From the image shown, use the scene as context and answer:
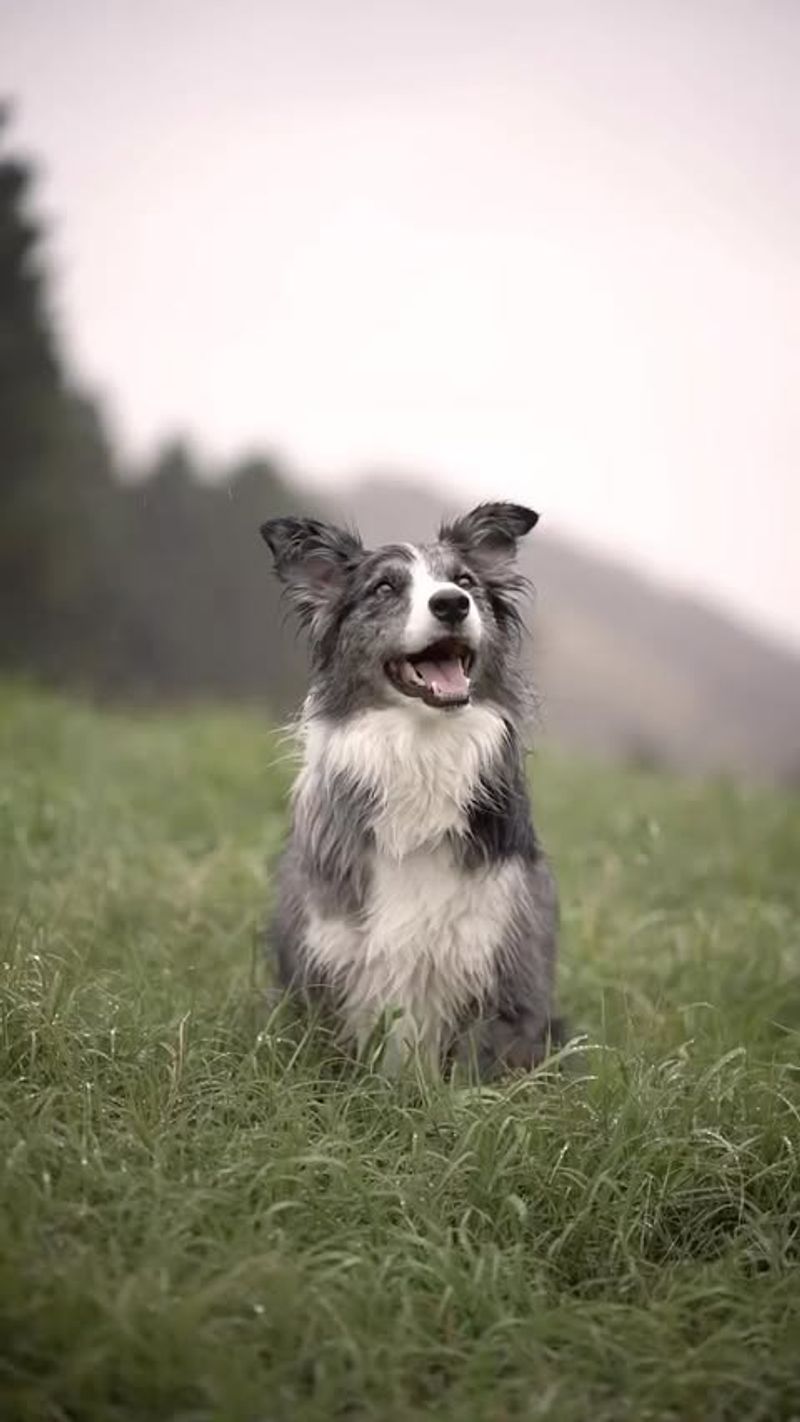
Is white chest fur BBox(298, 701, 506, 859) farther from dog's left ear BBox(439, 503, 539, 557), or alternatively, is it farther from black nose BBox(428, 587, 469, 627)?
dog's left ear BBox(439, 503, 539, 557)

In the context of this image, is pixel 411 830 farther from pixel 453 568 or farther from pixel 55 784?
pixel 55 784

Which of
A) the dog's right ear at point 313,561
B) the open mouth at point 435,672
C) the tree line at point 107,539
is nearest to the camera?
the open mouth at point 435,672

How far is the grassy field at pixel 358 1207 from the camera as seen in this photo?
251cm

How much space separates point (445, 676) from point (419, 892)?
Result: 66cm

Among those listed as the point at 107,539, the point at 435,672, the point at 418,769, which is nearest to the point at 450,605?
the point at 435,672

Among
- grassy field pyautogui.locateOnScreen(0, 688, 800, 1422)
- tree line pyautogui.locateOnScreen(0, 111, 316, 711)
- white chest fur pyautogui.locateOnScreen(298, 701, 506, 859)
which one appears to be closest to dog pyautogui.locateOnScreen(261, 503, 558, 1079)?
white chest fur pyautogui.locateOnScreen(298, 701, 506, 859)

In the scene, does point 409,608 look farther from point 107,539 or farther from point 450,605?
point 107,539

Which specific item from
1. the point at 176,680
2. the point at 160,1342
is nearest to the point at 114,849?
the point at 160,1342

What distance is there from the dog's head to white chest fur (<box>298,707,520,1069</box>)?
115 millimetres

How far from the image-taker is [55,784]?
720cm

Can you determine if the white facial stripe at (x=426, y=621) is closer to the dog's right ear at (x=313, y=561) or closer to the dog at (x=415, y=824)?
the dog at (x=415, y=824)

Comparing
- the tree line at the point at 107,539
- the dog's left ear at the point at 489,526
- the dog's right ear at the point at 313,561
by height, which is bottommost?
the tree line at the point at 107,539

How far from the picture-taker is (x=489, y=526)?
4055 millimetres

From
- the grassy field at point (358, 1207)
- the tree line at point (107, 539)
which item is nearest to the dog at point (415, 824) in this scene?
the grassy field at point (358, 1207)
